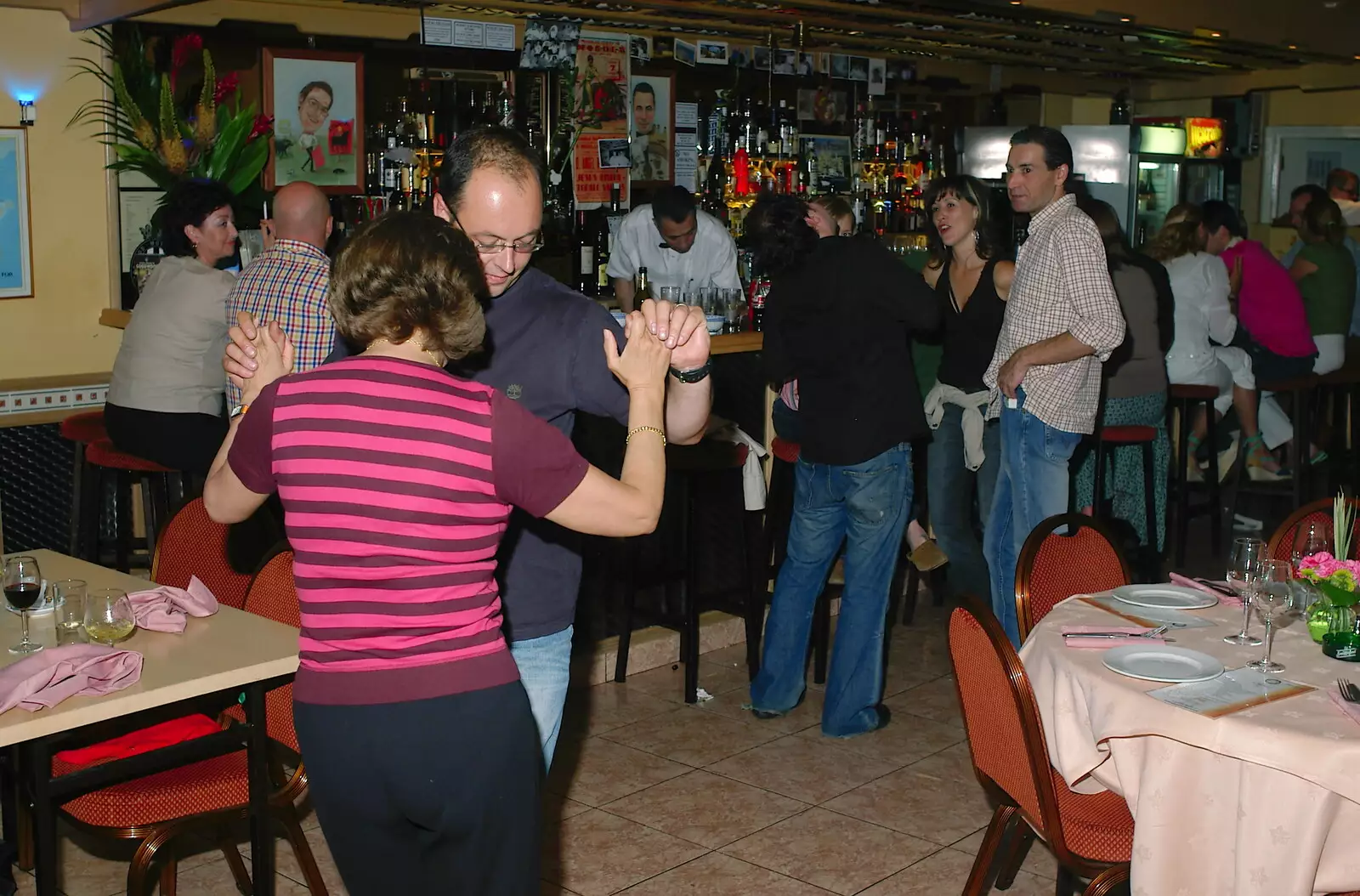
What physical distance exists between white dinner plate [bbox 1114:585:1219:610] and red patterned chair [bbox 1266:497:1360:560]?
1.26 ft

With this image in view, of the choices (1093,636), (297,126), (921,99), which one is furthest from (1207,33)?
(1093,636)

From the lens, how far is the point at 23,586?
8.92 ft

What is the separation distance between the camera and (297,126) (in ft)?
20.8

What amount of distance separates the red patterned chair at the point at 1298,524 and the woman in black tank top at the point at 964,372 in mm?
1101

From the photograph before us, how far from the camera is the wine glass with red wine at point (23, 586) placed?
2719 millimetres

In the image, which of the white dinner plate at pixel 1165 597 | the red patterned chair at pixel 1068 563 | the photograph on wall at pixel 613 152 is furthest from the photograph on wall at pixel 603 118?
the white dinner plate at pixel 1165 597

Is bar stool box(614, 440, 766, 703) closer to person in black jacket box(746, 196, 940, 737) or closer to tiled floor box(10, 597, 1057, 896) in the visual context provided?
tiled floor box(10, 597, 1057, 896)

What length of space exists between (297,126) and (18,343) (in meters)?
1.52

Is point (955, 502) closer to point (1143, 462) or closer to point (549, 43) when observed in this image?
point (1143, 462)

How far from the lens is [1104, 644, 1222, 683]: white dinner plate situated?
2641 millimetres

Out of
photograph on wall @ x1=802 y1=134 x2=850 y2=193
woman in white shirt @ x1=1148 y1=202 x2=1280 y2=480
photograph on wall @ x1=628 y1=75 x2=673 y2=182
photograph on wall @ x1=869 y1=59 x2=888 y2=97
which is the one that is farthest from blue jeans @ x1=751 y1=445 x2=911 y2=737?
photograph on wall @ x1=869 y1=59 x2=888 y2=97

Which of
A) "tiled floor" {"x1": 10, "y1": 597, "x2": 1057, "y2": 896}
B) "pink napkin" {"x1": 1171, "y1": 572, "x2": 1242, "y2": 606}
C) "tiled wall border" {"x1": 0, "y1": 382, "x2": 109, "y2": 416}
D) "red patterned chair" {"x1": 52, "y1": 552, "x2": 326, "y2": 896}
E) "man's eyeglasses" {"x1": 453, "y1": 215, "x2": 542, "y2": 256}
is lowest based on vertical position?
"tiled floor" {"x1": 10, "y1": 597, "x2": 1057, "y2": 896}

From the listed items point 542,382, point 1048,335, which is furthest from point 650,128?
point 542,382

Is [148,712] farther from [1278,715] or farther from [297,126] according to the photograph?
[297,126]
